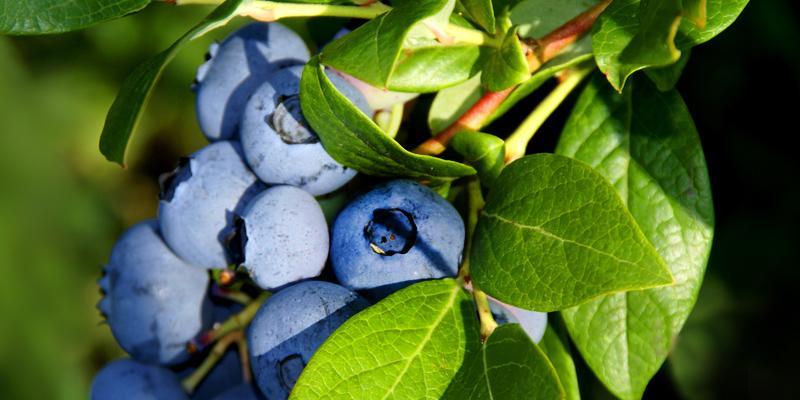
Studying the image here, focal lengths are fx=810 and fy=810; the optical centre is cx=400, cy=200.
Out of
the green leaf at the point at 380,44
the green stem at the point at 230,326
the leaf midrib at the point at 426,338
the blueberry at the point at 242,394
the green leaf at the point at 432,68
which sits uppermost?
the green leaf at the point at 380,44

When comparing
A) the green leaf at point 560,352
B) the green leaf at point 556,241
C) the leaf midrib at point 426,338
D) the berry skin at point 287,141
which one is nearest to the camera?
the green leaf at point 556,241

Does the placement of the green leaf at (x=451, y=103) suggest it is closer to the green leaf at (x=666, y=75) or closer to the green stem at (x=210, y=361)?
the green leaf at (x=666, y=75)

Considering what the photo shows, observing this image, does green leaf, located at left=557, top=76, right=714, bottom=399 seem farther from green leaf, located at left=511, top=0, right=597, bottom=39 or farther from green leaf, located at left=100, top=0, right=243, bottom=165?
green leaf, located at left=100, top=0, right=243, bottom=165

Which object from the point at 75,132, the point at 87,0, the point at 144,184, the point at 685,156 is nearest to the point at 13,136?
→ the point at 75,132

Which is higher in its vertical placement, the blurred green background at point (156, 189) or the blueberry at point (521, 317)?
the blueberry at point (521, 317)

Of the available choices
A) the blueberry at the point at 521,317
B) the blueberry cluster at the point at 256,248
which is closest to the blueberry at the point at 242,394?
the blueberry cluster at the point at 256,248

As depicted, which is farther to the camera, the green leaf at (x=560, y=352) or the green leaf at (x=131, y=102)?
the green leaf at (x=560, y=352)

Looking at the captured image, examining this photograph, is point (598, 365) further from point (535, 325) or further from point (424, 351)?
point (424, 351)

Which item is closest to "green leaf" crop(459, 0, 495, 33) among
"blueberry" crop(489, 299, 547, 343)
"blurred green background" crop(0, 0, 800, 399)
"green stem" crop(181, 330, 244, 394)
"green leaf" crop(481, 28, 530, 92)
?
"green leaf" crop(481, 28, 530, 92)

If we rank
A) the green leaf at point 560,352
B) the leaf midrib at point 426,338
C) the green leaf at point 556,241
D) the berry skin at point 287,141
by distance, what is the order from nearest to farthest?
the green leaf at point 556,241
the leaf midrib at point 426,338
the berry skin at point 287,141
the green leaf at point 560,352
